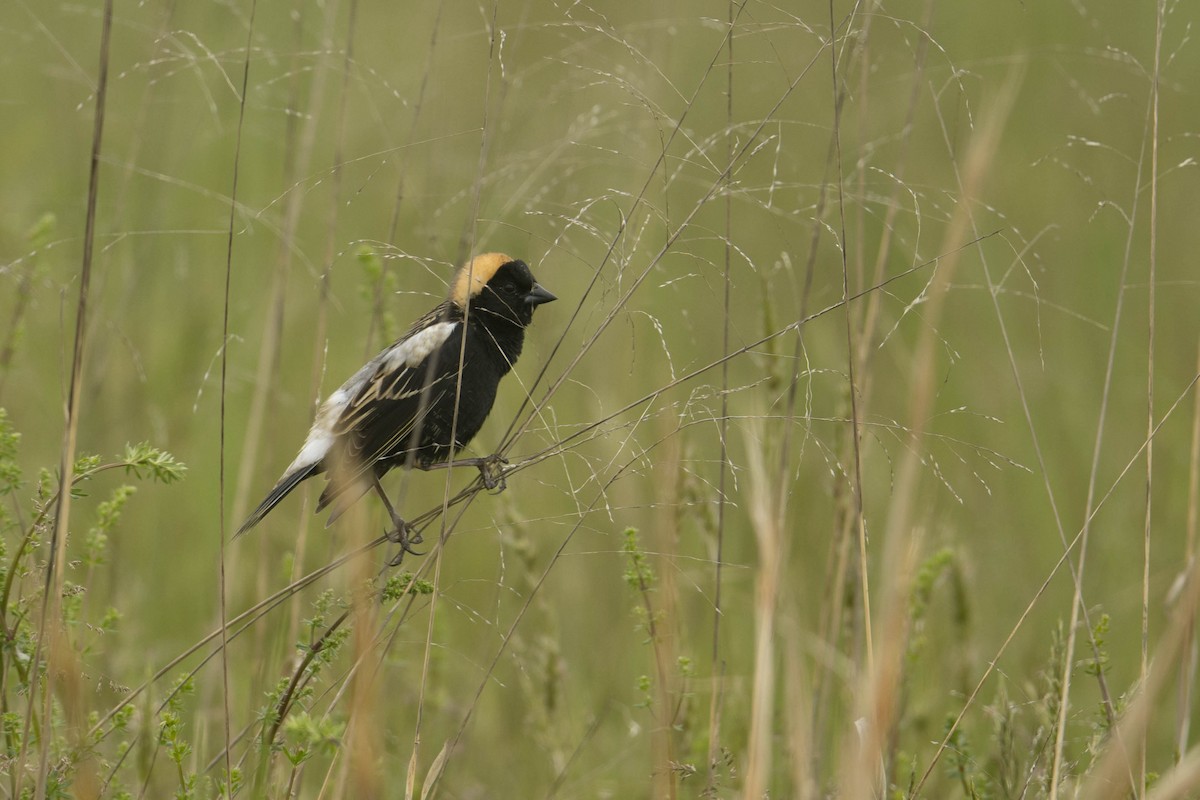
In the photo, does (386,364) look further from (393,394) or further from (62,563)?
(62,563)

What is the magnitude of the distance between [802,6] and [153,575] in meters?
4.13

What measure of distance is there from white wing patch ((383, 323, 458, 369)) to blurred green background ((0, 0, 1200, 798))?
146mm

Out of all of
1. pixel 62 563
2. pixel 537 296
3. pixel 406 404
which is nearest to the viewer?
pixel 62 563

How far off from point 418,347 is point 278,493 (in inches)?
21.0

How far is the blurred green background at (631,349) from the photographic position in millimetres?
2211

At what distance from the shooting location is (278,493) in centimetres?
279

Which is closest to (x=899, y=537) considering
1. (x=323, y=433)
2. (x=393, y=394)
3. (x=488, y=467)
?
(x=488, y=467)

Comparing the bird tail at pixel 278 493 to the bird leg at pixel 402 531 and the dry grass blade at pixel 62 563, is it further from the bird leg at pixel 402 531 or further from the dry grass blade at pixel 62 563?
the dry grass blade at pixel 62 563

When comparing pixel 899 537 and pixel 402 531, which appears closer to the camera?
pixel 899 537

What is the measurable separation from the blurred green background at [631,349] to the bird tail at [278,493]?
0.20 feet

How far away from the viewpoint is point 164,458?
1665 millimetres

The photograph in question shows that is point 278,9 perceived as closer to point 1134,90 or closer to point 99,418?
point 99,418

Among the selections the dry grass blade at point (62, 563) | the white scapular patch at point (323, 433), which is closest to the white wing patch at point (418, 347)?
the white scapular patch at point (323, 433)

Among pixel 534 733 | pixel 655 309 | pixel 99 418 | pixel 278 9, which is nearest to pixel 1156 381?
pixel 655 309
